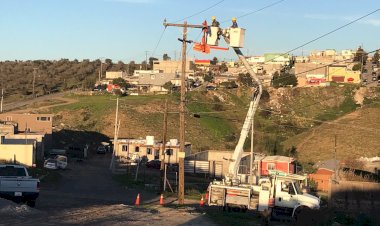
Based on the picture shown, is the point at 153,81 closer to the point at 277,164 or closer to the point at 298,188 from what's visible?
the point at 277,164

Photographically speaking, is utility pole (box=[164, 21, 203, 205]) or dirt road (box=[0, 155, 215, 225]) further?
utility pole (box=[164, 21, 203, 205])

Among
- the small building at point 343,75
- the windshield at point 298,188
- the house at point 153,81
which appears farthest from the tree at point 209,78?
the windshield at point 298,188

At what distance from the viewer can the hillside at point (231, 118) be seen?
328ft

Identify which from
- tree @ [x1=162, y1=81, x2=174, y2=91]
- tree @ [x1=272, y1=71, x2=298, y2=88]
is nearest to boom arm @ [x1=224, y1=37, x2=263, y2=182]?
tree @ [x1=162, y1=81, x2=174, y2=91]

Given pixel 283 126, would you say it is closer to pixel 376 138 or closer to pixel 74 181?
pixel 376 138

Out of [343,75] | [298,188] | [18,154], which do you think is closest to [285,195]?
[298,188]

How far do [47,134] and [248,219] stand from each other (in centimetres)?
6591

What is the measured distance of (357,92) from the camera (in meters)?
143

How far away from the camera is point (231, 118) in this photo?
125m

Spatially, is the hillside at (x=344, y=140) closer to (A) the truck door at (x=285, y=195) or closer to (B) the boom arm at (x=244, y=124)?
(B) the boom arm at (x=244, y=124)

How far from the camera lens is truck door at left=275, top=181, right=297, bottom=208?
28594 millimetres

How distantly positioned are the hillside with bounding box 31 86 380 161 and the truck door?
59.4 metres

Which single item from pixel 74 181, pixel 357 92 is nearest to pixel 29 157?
pixel 74 181

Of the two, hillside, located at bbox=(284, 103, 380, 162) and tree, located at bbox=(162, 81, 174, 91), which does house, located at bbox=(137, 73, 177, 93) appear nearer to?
tree, located at bbox=(162, 81, 174, 91)
